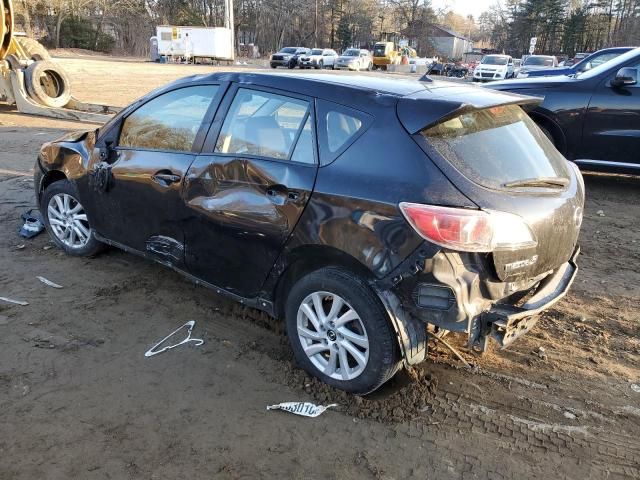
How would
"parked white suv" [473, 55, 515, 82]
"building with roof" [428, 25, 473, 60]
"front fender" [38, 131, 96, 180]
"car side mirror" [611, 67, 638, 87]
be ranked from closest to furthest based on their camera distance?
1. "front fender" [38, 131, 96, 180]
2. "car side mirror" [611, 67, 638, 87]
3. "parked white suv" [473, 55, 515, 82]
4. "building with roof" [428, 25, 473, 60]

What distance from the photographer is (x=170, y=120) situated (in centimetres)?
401

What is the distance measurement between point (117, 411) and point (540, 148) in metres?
2.91

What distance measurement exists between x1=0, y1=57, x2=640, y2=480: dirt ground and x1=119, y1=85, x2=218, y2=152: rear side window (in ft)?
3.83

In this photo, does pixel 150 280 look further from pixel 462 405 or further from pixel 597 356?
pixel 597 356

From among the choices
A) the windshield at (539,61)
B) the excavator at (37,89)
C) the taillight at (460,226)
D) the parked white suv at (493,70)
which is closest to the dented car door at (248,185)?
the taillight at (460,226)

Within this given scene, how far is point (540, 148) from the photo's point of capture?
340cm

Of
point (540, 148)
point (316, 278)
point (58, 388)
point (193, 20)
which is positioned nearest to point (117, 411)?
point (58, 388)

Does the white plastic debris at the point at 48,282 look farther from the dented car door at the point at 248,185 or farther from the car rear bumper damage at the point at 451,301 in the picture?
the car rear bumper damage at the point at 451,301

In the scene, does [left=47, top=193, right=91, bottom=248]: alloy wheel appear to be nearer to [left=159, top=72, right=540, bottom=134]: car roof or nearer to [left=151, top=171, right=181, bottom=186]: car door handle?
[left=151, top=171, right=181, bottom=186]: car door handle

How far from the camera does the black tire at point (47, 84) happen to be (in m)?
13.5

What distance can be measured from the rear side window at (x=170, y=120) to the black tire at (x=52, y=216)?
2.61ft

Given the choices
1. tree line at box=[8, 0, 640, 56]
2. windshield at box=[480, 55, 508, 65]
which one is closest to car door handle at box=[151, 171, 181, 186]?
windshield at box=[480, 55, 508, 65]

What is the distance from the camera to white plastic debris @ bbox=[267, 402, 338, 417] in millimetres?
3006

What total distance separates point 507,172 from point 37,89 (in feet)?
45.0
